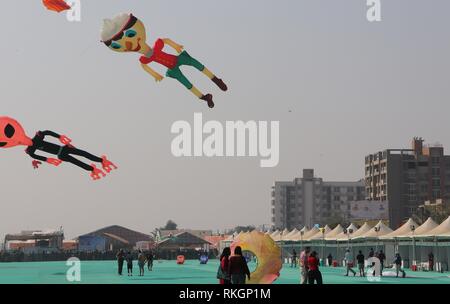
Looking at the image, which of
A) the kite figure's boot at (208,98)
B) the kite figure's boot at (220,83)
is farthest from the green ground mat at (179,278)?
the kite figure's boot at (220,83)

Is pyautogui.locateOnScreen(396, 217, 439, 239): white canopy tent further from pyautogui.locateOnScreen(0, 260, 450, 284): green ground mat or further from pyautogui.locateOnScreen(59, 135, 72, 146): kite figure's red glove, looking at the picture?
pyautogui.locateOnScreen(59, 135, 72, 146): kite figure's red glove

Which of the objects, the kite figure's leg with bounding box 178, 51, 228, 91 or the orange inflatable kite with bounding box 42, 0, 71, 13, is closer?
the orange inflatable kite with bounding box 42, 0, 71, 13

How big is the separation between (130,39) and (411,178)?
137798 mm

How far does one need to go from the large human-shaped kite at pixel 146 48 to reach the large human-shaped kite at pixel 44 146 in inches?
159

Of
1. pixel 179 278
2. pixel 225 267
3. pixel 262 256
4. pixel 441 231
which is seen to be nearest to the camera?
pixel 225 267

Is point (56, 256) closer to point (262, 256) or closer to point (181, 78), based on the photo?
point (181, 78)

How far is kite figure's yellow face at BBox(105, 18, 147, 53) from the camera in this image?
30625mm

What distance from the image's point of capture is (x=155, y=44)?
3212cm

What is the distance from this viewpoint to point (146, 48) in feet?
104

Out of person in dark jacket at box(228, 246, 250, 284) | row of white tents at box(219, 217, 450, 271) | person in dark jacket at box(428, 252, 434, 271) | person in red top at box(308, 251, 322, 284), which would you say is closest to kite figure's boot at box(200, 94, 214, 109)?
person in red top at box(308, 251, 322, 284)

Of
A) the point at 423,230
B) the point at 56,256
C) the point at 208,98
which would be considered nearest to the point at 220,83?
the point at 208,98

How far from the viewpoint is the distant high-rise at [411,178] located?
162500mm

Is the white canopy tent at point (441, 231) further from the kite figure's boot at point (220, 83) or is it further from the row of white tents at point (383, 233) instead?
the kite figure's boot at point (220, 83)

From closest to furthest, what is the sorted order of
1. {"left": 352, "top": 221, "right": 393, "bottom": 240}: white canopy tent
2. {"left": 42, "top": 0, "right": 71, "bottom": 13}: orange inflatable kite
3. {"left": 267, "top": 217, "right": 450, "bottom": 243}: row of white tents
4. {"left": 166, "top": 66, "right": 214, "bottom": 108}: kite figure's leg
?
{"left": 42, "top": 0, "right": 71, "bottom": 13}: orange inflatable kite
{"left": 166, "top": 66, "right": 214, "bottom": 108}: kite figure's leg
{"left": 267, "top": 217, "right": 450, "bottom": 243}: row of white tents
{"left": 352, "top": 221, "right": 393, "bottom": 240}: white canopy tent
